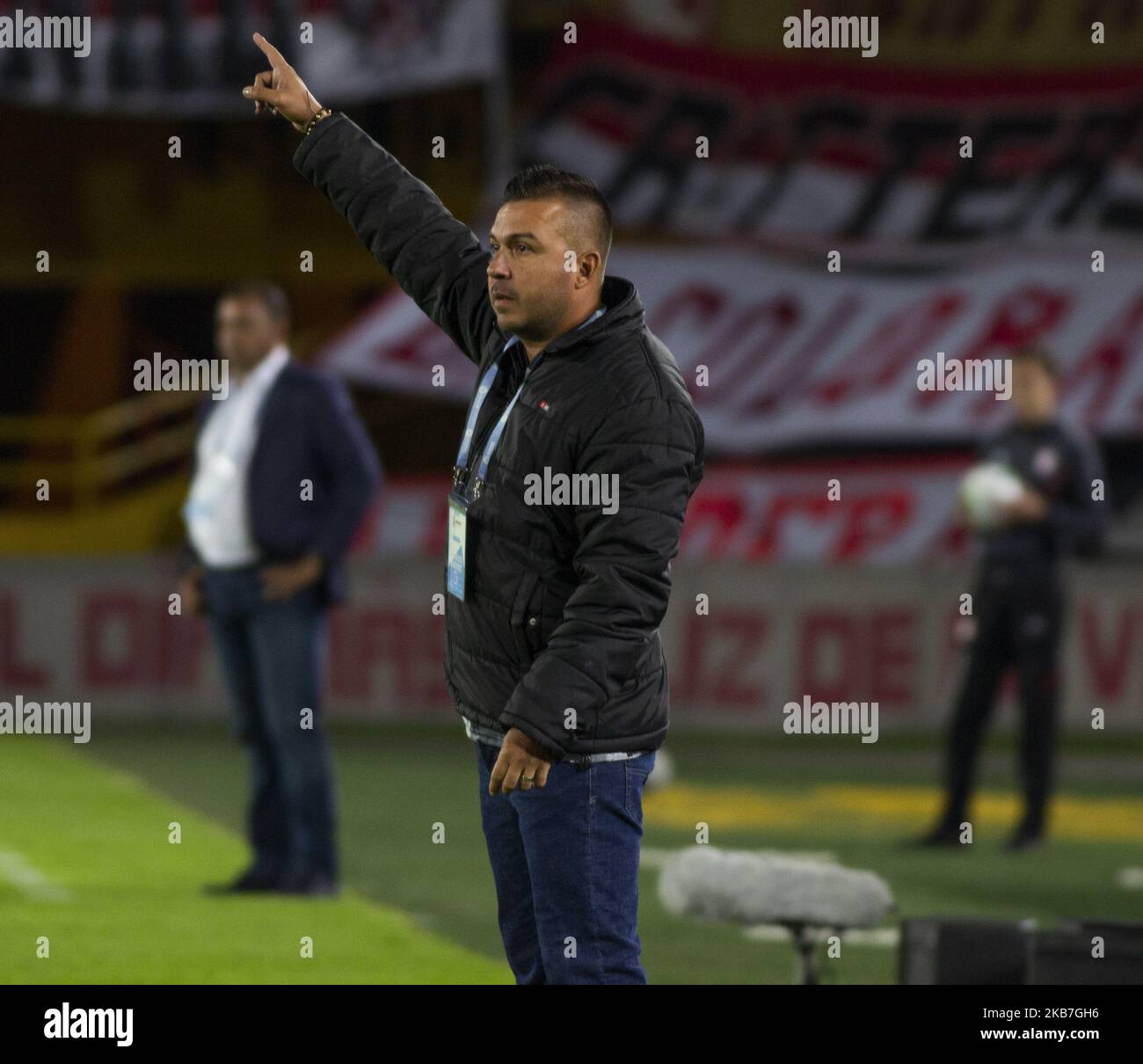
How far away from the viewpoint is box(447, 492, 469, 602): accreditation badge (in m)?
5.12

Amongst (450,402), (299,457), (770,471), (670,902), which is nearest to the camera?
(670,902)

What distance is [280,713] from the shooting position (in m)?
9.04

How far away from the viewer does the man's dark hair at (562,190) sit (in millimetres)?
5000

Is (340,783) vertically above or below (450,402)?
below

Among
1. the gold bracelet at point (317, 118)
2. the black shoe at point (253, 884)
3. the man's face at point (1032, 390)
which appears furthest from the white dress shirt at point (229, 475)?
the man's face at point (1032, 390)

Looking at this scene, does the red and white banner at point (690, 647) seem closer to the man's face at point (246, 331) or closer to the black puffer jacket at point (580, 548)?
the man's face at point (246, 331)

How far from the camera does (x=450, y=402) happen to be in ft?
75.2

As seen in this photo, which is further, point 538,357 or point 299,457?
point 299,457

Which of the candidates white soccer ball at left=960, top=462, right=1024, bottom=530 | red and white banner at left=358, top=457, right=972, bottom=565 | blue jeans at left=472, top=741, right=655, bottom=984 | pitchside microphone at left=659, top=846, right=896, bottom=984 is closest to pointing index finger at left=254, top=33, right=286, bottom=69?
blue jeans at left=472, top=741, right=655, bottom=984

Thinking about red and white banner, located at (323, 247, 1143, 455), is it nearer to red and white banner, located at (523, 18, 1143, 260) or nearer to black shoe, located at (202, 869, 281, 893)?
red and white banner, located at (523, 18, 1143, 260)

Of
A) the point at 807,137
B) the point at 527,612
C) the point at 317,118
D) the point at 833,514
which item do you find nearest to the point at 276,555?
the point at 317,118

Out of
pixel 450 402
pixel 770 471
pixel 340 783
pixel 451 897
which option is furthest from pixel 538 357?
pixel 450 402
